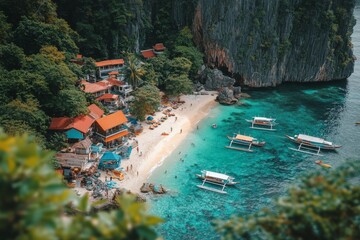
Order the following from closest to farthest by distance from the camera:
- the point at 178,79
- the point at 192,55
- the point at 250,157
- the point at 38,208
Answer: the point at 38,208 → the point at 250,157 → the point at 178,79 → the point at 192,55

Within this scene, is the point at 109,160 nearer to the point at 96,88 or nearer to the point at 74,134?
the point at 74,134

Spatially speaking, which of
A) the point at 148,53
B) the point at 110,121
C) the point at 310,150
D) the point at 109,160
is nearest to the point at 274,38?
the point at 148,53

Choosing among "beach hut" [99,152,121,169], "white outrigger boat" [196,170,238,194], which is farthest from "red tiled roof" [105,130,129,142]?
"white outrigger boat" [196,170,238,194]

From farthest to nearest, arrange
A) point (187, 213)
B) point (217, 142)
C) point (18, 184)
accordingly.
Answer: point (217, 142) < point (187, 213) < point (18, 184)

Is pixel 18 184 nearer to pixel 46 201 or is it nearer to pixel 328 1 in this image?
pixel 46 201

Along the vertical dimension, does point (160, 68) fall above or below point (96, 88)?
above

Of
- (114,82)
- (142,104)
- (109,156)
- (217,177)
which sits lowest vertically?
(217,177)

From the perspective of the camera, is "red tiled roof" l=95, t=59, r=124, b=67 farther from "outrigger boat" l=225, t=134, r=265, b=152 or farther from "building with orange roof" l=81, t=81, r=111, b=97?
"outrigger boat" l=225, t=134, r=265, b=152

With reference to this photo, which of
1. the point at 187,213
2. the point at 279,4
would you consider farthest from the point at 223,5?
the point at 187,213
